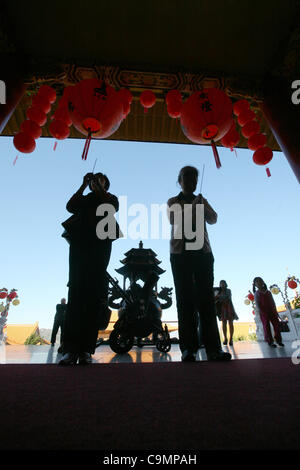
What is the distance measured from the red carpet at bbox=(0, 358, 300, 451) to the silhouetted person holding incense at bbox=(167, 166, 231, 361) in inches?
34.5

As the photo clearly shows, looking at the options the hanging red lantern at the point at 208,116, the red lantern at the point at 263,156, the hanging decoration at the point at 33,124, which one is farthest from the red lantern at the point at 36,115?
the red lantern at the point at 263,156

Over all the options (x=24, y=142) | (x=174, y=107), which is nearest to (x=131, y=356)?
(x=24, y=142)

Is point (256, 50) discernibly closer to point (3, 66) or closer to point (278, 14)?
point (278, 14)

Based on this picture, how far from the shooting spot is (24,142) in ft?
9.72

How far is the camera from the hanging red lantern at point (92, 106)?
2426 millimetres

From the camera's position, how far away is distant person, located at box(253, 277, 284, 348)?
14.3 ft

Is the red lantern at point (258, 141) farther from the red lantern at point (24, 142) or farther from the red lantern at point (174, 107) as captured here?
the red lantern at point (24, 142)

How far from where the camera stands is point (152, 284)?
3299 mm

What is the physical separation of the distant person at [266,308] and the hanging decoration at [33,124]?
4.88 meters

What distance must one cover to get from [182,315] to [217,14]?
173 inches

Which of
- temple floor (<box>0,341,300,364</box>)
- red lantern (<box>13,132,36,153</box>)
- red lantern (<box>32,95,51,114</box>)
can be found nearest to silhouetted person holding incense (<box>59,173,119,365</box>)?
temple floor (<box>0,341,300,364</box>)

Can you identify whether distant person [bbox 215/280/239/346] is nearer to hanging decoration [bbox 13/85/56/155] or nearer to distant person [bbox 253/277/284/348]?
distant person [bbox 253/277/284/348]

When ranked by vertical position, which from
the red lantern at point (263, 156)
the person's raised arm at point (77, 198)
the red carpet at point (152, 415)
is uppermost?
the red lantern at point (263, 156)
